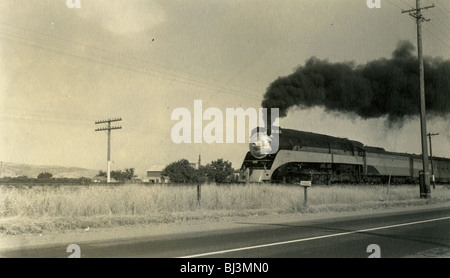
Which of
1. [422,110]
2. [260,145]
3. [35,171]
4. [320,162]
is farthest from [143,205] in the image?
[35,171]

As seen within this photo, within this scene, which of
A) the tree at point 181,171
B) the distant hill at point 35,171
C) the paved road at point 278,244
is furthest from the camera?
the distant hill at point 35,171

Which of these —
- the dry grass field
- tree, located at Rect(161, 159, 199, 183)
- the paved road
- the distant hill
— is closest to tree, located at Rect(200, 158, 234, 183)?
tree, located at Rect(161, 159, 199, 183)

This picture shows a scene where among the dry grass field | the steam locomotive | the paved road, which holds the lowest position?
the paved road

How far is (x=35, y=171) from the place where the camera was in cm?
9994

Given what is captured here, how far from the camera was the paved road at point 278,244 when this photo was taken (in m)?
7.79

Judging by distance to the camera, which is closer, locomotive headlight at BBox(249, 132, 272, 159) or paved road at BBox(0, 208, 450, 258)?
paved road at BBox(0, 208, 450, 258)

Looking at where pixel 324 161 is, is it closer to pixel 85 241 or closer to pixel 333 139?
pixel 333 139

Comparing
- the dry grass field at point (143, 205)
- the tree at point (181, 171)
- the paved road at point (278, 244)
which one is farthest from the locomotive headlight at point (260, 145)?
the tree at point (181, 171)

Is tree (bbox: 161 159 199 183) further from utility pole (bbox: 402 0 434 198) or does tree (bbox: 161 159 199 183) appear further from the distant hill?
utility pole (bbox: 402 0 434 198)

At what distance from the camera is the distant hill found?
81.0 m

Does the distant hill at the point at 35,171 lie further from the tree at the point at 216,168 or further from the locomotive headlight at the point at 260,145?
the locomotive headlight at the point at 260,145

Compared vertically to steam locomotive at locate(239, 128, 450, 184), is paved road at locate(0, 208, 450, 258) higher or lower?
lower

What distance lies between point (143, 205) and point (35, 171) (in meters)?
94.6

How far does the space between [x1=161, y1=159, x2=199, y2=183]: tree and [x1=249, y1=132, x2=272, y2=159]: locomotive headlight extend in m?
41.6
